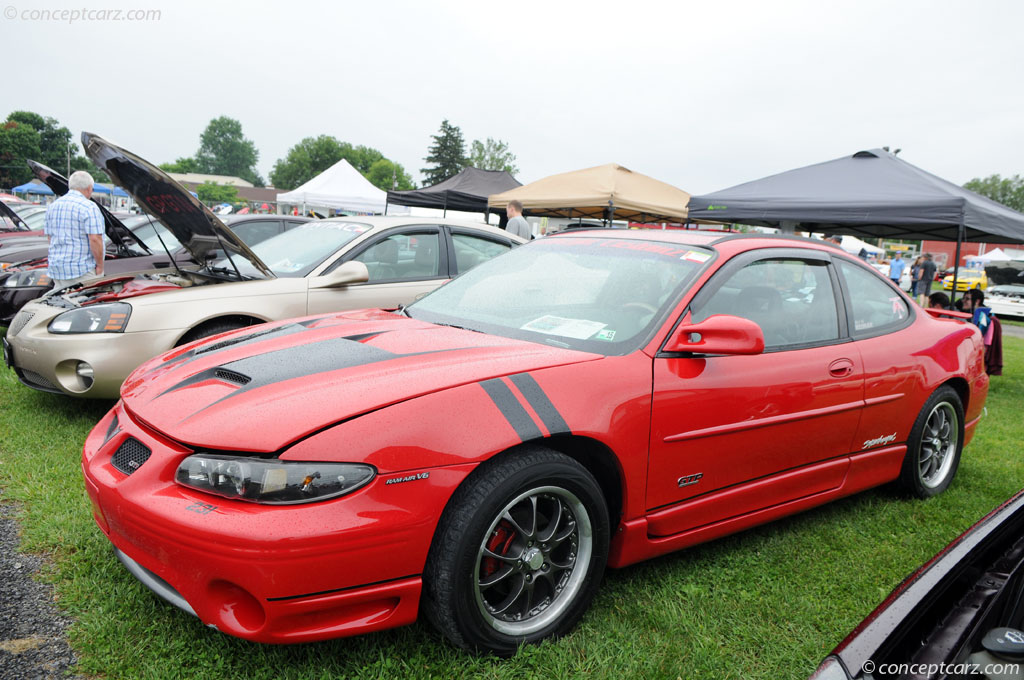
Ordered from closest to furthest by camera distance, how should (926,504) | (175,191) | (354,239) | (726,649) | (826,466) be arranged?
(726,649)
(826,466)
(926,504)
(175,191)
(354,239)

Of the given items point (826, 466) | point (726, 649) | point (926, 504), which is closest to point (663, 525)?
point (726, 649)

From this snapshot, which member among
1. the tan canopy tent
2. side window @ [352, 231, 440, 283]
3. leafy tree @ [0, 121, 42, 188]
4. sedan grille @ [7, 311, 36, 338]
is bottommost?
sedan grille @ [7, 311, 36, 338]

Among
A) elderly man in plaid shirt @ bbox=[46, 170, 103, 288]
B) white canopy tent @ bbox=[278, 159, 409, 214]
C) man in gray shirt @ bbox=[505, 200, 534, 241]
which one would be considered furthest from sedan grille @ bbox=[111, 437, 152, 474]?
white canopy tent @ bbox=[278, 159, 409, 214]

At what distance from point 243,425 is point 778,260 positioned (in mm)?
2357

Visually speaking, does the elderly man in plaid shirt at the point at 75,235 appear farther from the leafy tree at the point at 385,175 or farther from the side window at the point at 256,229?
the leafy tree at the point at 385,175

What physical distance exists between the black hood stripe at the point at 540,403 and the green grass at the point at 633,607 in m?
0.70

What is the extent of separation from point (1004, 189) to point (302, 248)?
238ft

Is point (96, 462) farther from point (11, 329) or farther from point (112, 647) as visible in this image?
point (11, 329)

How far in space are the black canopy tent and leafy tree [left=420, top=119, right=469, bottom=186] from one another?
54876 mm

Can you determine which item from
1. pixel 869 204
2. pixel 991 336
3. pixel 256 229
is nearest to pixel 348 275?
pixel 256 229

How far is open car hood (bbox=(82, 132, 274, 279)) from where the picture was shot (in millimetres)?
3779

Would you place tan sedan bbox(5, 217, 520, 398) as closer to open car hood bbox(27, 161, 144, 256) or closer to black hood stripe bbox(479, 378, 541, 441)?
open car hood bbox(27, 161, 144, 256)

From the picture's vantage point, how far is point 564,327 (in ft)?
8.37

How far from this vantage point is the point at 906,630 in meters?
1.29
